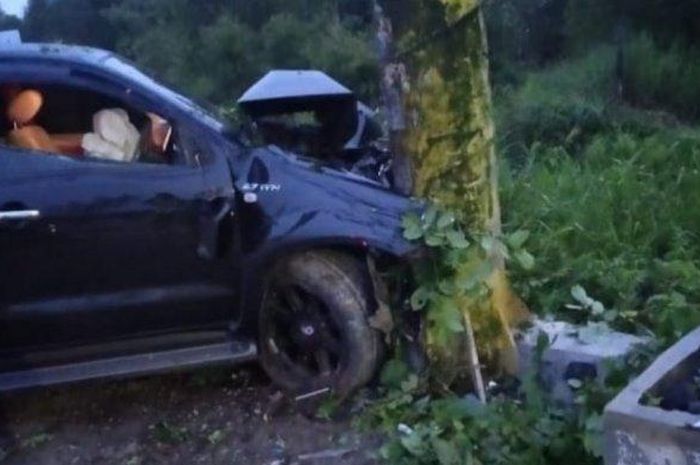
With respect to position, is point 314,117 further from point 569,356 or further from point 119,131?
point 569,356

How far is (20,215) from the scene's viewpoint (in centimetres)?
539

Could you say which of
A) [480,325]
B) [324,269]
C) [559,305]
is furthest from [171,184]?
[559,305]

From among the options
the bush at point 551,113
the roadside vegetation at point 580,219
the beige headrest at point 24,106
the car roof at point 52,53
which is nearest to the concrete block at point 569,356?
the roadside vegetation at point 580,219

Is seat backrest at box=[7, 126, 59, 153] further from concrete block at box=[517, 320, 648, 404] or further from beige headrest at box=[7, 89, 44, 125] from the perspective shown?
concrete block at box=[517, 320, 648, 404]

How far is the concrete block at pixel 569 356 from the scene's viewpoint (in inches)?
203

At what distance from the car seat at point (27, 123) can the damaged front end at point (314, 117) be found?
114cm

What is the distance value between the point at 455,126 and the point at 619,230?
80.7 inches

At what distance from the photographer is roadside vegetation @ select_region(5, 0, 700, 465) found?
15.8 feet

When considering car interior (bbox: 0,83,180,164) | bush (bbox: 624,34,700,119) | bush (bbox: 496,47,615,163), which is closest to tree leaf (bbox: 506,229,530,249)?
car interior (bbox: 0,83,180,164)

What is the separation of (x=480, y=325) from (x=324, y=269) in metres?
0.70

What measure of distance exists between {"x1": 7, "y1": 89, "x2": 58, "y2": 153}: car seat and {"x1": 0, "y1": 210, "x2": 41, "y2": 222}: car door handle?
1.02 ft

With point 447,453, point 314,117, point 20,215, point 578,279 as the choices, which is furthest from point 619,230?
point 20,215

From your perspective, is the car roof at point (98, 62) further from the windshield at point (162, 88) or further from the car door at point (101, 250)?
the car door at point (101, 250)

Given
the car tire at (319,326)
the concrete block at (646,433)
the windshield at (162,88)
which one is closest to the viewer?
the concrete block at (646,433)
